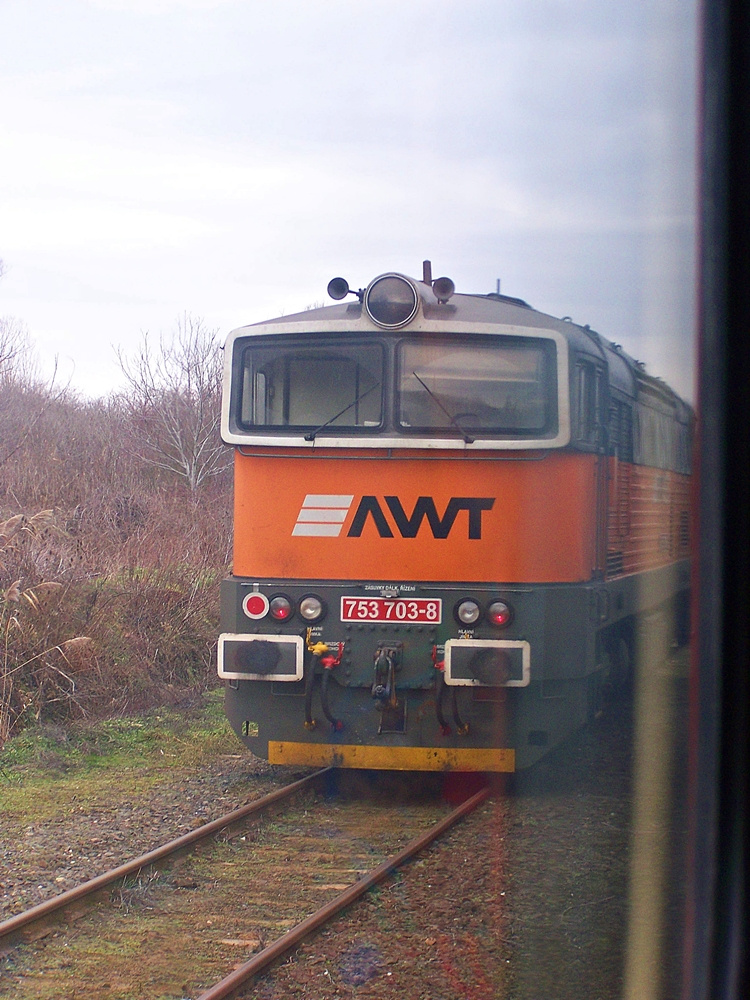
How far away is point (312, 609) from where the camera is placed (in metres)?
6.33

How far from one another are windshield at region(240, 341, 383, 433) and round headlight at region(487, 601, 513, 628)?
53.4 inches

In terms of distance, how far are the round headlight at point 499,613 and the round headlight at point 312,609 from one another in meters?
1.04

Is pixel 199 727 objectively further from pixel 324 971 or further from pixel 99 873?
pixel 324 971

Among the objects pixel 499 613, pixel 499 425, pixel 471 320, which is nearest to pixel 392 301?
pixel 471 320

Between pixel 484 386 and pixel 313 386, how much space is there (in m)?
1.09

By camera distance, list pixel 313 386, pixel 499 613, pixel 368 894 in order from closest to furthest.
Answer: pixel 368 894 < pixel 499 613 < pixel 313 386

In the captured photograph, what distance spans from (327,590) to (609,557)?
2.16m

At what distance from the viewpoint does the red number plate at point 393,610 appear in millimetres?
6234

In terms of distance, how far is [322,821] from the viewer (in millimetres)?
6203

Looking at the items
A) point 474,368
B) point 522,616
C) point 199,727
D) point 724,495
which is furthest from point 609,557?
point 724,495

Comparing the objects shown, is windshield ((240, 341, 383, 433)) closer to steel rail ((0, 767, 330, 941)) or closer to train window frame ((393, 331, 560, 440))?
train window frame ((393, 331, 560, 440))

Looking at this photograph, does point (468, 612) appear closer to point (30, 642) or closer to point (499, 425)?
point (499, 425)

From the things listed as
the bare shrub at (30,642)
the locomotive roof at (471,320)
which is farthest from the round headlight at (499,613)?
the bare shrub at (30,642)

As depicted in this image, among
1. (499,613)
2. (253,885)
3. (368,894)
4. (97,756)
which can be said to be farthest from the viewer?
(97,756)
